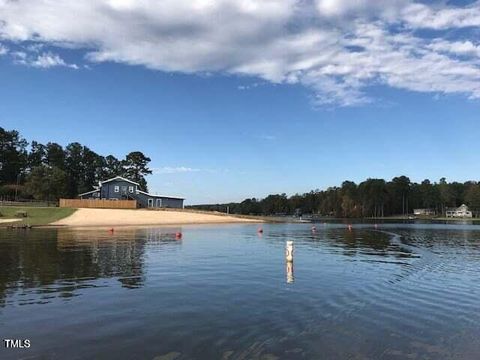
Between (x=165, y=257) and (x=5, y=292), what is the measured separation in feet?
43.8

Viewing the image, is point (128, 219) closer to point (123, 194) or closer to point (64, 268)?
point (123, 194)

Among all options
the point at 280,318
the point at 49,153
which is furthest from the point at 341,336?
the point at 49,153

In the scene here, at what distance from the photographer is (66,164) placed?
169 m

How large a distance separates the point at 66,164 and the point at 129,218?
301 feet

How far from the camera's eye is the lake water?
34.1 feet

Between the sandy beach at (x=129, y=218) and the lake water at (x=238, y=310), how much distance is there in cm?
5629

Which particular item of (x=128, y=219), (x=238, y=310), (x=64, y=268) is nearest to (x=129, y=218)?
(x=128, y=219)

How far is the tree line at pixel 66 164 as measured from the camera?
501 ft

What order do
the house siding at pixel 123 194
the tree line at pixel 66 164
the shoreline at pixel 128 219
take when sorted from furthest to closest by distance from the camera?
the tree line at pixel 66 164
the house siding at pixel 123 194
the shoreline at pixel 128 219

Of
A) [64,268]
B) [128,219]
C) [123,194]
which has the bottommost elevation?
[64,268]

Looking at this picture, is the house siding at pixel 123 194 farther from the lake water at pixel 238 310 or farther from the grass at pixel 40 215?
the lake water at pixel 238 310

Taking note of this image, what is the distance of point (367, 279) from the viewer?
68.7 feet

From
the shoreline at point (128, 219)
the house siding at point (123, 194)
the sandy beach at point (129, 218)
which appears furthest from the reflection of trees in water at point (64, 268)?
the house siding at point (123, 194)

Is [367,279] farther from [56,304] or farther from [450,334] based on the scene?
[56,304]
